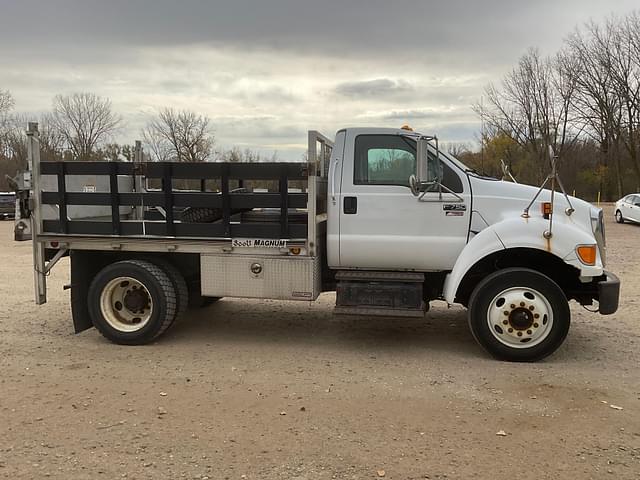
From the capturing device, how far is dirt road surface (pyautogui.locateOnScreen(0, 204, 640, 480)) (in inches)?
140

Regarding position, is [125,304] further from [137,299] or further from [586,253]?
[586,253]

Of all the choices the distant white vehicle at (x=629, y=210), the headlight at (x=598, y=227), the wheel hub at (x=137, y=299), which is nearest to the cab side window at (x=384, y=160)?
the headlight at (x=598, y=227)

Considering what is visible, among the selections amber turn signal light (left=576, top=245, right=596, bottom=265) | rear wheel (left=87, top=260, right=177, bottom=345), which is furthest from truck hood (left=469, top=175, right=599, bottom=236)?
rear wheel (left=87, top=260, right=177, bottom=345)

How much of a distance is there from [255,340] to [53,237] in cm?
255

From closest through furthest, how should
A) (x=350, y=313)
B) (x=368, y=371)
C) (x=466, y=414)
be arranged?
(x=466, y=414) → (x=368, y=371) → (x=350, y=313)

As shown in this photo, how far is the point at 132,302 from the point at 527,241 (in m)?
4.26

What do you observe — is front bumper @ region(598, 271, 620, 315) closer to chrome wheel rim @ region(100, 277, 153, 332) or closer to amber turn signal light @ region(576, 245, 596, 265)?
amber turn signal light @ region(576, 245, 596, 265)

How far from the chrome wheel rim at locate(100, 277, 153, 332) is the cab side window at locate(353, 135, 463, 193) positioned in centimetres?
271

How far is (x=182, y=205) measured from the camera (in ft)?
19.8

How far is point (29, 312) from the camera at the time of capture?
7.64 metres

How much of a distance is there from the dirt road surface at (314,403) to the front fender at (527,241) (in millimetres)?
963

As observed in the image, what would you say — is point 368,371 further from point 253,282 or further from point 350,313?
point 253,282

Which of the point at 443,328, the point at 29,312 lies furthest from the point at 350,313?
the point at 29,312

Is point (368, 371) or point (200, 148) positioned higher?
point (200, 148)
